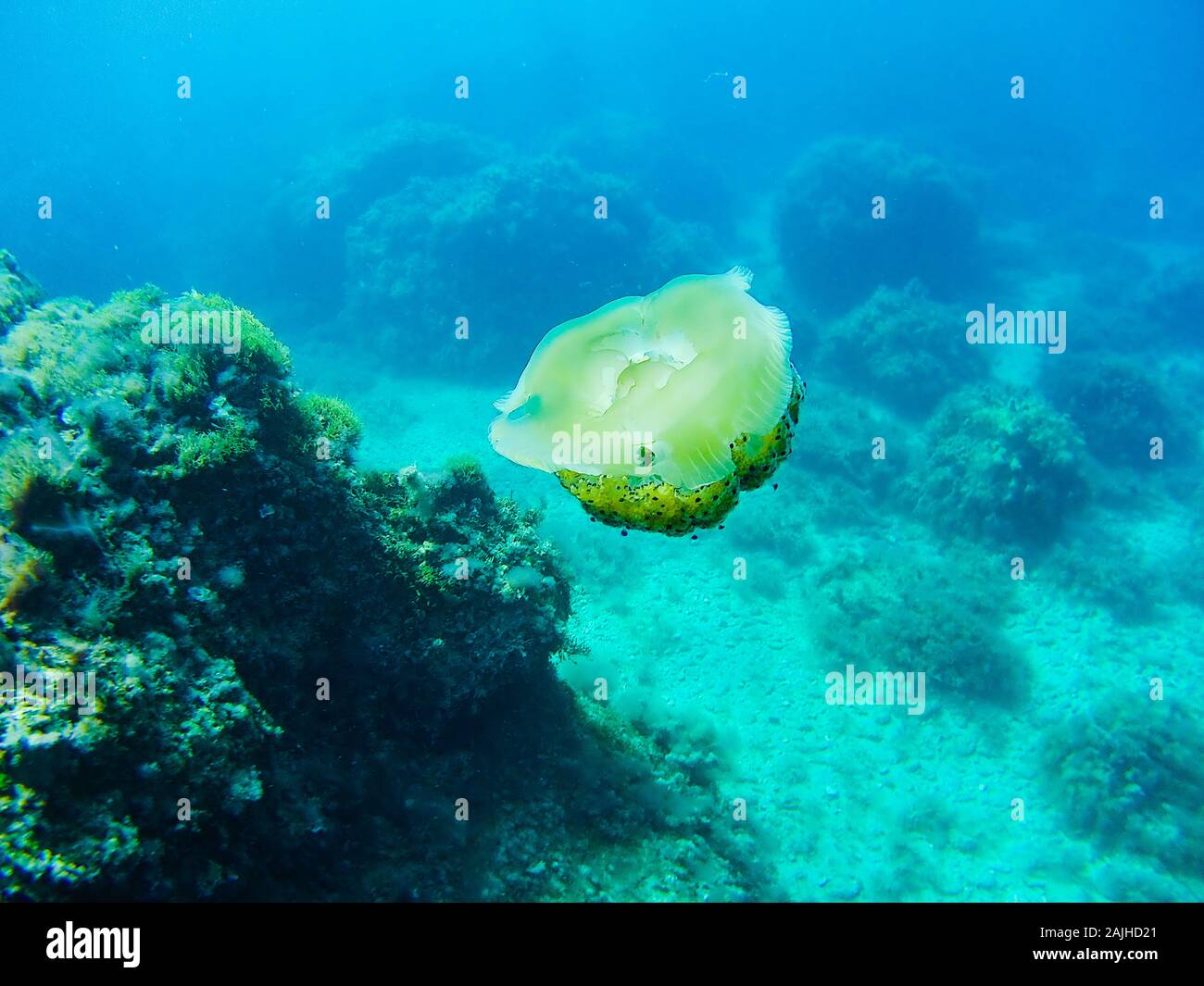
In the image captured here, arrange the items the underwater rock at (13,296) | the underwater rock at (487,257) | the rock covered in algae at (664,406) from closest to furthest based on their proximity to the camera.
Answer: the rock covered in algae at (664,406)
the underwater rock at (13,296)
the underwater rock at (487,257)

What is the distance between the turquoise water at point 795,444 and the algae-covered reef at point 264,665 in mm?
62

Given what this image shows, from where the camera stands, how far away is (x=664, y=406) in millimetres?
2322

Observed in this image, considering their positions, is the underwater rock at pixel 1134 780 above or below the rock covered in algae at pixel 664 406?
below

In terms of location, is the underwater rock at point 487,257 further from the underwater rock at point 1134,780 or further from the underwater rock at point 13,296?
the underwater rock at point 1134,780

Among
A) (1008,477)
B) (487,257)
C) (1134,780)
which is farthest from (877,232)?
(1134,780)

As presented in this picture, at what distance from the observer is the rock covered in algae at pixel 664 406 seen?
2289 millimetres

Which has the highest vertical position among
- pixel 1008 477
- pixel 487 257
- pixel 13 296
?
pixel 487 257

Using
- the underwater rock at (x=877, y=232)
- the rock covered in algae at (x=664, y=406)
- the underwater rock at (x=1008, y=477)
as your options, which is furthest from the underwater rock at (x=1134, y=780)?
the underwater rock at (x=877, y=232)

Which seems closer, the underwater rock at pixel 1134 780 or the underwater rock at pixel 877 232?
the underwater rock at pixel 1134 780

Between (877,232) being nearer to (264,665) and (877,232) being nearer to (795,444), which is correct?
(795,444)

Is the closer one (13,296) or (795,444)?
(13,296)

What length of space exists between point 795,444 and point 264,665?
17405 mm
